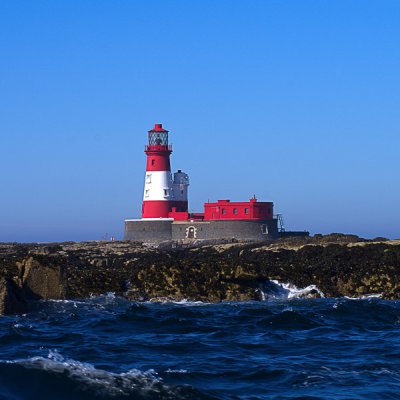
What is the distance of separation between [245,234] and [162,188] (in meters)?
8.06

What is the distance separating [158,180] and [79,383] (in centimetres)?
5085

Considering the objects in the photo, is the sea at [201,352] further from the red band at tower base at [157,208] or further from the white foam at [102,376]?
the red band at tower base at [157,208]

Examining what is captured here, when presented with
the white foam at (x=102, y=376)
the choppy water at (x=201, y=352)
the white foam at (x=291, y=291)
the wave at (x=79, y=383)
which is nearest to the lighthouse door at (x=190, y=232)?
the white foam at (x=291, y=291)

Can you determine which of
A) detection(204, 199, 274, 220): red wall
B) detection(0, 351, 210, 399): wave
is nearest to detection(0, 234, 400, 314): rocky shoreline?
detection(0, 351, 210, 399): wave

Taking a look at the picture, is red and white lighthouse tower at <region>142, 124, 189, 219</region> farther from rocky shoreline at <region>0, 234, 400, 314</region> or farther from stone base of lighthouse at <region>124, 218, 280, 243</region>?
rocky shoreline at <region>0, 234, 400, 314</region>

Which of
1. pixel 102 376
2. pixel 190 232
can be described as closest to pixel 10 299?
pixel 102 376

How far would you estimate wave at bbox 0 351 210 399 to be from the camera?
1181 cm

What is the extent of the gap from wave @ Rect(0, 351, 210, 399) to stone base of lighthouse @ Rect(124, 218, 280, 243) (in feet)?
151

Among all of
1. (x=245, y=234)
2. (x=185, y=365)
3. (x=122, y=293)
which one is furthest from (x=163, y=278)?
(x=245, y=234)

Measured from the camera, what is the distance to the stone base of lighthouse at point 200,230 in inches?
2343

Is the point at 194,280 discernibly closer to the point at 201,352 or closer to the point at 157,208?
the point at 201,352

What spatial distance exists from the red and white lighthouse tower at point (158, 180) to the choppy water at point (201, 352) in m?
39.7

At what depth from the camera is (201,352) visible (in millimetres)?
15492

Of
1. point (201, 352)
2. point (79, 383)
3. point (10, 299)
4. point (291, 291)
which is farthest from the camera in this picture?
point (291, 291)
